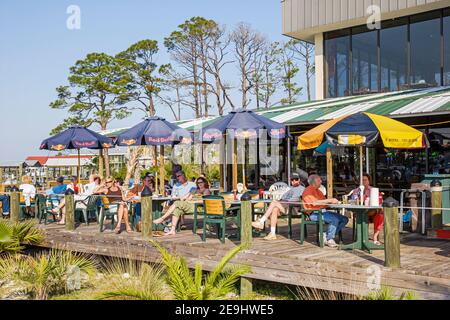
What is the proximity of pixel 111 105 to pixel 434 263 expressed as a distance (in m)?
33.9

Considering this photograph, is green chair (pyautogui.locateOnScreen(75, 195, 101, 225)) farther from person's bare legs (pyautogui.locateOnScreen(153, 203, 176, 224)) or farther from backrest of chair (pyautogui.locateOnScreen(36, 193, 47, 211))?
person's bare legs (pyautogui.locateOnScreen(153, 203, 176, 224))

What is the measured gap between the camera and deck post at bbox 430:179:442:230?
830cm

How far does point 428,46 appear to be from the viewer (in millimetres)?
13984

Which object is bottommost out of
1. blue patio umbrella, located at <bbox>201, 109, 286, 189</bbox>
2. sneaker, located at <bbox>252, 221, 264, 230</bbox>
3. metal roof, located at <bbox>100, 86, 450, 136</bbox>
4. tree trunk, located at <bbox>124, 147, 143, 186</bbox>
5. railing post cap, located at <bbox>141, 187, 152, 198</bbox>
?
sneaker, located at <bbox>252, 221, 264, 230</bbox>

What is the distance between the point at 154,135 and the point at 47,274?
3.68 metres

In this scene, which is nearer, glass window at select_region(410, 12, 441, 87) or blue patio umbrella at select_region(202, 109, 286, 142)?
blue patio umbrella at select_region(202, 109, 286, 142)

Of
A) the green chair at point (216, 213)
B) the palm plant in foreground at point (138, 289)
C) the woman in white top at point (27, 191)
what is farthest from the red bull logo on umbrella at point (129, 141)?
the palm plant in foreground at point (138, 289)

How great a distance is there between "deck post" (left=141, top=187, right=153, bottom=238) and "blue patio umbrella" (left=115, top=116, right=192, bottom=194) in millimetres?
1809

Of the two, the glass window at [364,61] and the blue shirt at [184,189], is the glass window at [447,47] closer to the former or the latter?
the glass window at [364,61]

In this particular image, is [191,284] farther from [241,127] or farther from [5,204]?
[5,204]

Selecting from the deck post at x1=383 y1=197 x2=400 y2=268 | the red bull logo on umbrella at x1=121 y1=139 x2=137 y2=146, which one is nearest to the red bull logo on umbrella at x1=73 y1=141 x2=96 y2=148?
the red bull logo on umbrella at x1=121 y1=139 x2=137 y2=146

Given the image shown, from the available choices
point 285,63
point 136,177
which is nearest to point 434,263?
point 136,177

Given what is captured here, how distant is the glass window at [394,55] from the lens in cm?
1438

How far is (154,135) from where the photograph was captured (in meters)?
10.4
